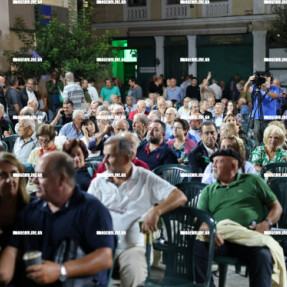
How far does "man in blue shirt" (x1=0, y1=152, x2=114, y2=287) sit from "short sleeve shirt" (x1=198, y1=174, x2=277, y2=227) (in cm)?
141

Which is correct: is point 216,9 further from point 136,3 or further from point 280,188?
point 280,188

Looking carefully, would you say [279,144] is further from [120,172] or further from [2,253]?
[2,253]

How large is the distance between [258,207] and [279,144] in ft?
6.16

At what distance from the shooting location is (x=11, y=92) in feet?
33.4

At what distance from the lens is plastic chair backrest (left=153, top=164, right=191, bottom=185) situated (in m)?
5.29

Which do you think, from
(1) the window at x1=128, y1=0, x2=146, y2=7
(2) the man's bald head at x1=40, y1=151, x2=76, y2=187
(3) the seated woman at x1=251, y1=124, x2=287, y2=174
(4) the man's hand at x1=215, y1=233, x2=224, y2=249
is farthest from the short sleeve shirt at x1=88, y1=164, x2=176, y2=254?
(1) the window at x1=128, y1=0, x2=146, y2=7

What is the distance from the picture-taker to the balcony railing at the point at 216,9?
21766mm

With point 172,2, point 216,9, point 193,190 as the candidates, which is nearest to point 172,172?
point 193,190

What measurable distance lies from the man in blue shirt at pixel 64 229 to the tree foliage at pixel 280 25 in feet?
57.3

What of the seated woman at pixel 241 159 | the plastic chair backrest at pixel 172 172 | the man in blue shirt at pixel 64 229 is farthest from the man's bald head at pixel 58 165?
the plastic chair backrest at pixel 172 172

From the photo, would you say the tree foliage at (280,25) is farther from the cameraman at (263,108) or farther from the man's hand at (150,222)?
the man's hand at (150,222)

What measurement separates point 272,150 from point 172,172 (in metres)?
1.13

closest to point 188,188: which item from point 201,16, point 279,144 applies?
point 279,144

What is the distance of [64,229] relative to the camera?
2.74m
